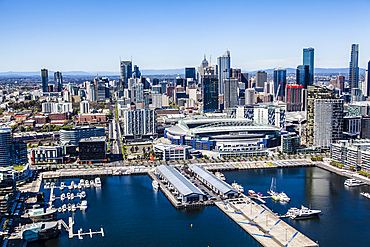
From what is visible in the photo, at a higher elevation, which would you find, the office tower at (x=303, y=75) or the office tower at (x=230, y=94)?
the office tower at (x=303, y=75)

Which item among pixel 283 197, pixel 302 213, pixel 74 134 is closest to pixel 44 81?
pixel 74 134

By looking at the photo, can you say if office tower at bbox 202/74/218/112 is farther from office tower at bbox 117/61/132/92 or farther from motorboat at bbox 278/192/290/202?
office tower at bbox 117/61/132/92

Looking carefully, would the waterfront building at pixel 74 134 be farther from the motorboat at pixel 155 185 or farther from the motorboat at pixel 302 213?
the motorboat at pixel 302 213

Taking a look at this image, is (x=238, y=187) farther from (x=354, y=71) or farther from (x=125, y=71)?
(x=125, y=71)

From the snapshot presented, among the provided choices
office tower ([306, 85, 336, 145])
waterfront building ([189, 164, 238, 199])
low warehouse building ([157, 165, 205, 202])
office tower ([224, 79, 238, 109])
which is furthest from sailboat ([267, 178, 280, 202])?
office tower ([224, 79, 238, 109])

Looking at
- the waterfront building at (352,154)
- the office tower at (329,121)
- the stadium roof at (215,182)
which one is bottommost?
the stadium roof at (215,182)

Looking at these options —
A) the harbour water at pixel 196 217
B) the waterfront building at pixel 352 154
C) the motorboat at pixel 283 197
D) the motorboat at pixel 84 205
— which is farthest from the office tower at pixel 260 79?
the motorboat at pixel 84 205
